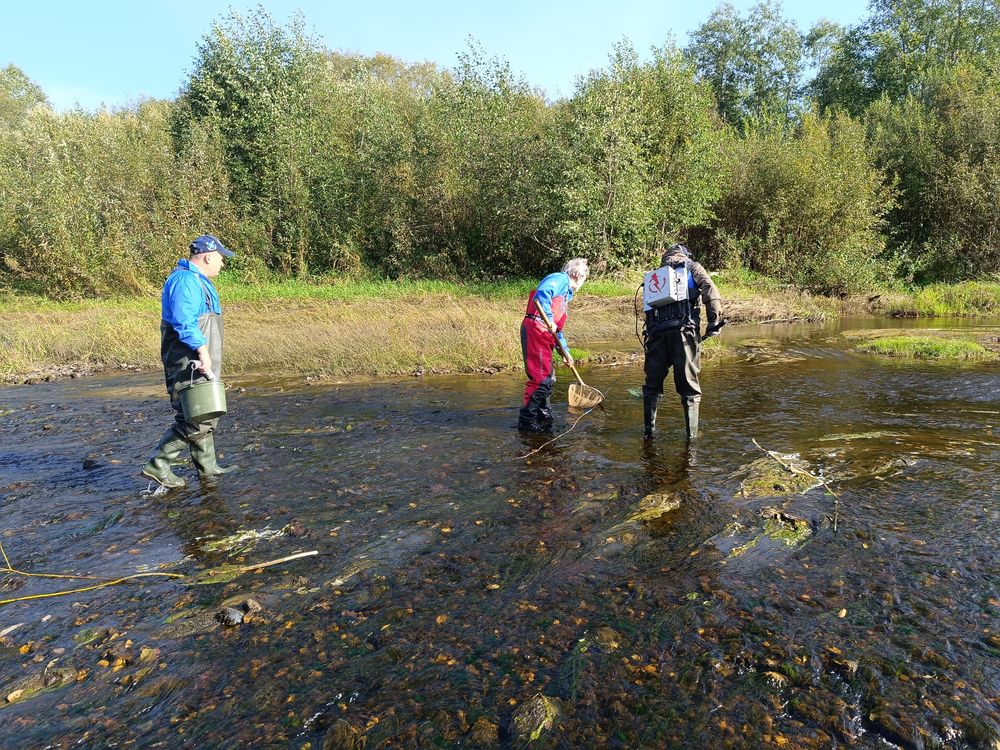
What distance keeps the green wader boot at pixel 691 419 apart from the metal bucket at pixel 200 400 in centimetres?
535

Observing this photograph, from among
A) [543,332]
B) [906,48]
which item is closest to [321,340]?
[543,332]

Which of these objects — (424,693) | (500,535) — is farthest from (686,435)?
(424,693)

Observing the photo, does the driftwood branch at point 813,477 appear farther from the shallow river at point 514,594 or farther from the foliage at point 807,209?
the foliage at point 807,209

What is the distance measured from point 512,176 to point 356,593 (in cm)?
2506

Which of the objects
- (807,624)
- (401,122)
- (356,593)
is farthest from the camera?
(401,122)

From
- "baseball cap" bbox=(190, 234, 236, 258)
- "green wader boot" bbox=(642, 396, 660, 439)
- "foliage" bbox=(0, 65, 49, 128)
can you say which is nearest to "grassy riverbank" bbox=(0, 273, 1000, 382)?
"green wader boot" bbox=(642, 396, 660, 439)

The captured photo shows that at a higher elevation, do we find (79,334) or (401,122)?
(401,122)

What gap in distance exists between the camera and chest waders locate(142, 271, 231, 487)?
6.16 meters

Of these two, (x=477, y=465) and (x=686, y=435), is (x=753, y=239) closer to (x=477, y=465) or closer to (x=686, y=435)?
(x=686, y=435)

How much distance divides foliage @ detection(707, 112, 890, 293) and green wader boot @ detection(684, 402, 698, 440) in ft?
76.6

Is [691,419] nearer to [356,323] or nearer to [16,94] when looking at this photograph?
[356,323]

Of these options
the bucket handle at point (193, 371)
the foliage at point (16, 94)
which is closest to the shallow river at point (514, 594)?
the bucket handle at point (193, 371)

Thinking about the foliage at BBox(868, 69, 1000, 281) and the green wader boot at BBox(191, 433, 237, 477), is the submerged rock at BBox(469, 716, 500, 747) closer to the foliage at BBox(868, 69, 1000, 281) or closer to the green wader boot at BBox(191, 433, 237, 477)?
the green wader boot at BBox(191, 433, 237, 477)

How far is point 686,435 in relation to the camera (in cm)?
780
